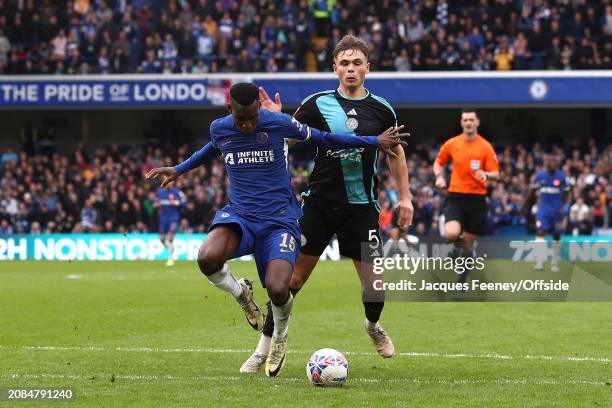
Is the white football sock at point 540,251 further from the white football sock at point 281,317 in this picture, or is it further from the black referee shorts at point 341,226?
the white football sock at point 281,317

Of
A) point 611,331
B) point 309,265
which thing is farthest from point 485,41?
point 309,265

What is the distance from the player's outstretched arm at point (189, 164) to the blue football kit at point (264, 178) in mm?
203

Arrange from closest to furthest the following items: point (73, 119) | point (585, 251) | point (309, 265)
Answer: point (309, 265) < point (585, 251) < point (73, 119)

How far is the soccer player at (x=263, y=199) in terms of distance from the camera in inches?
340

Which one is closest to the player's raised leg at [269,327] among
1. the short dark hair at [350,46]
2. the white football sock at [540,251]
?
the short dark hair at [350,46]

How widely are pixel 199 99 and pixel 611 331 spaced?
23501 mm

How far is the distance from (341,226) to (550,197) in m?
12.9

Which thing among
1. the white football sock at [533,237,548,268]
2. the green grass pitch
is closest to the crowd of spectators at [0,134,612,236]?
the white football sock at [533,237,548,268]

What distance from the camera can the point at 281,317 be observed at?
8812mm

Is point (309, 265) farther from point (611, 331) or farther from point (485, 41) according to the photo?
point (485, 41)

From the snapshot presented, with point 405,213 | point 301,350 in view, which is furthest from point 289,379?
point 301,350

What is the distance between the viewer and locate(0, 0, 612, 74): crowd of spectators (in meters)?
33.2

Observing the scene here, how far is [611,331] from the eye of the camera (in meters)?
11.9

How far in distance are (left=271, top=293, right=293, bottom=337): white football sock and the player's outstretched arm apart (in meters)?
1.32
